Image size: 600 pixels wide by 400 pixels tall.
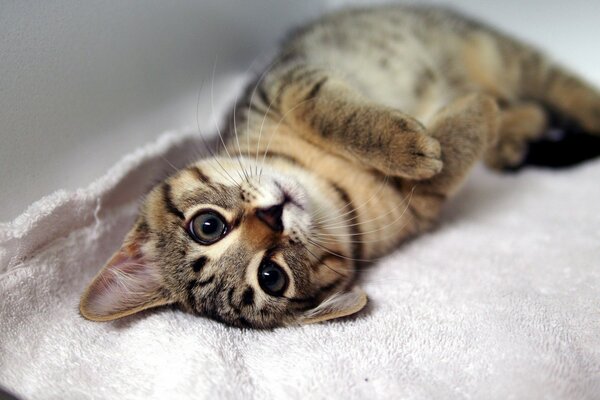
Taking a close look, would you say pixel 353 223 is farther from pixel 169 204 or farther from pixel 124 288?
→ pixel 124 288

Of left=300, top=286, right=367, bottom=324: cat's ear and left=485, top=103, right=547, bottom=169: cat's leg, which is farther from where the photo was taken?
left=485, top=103, right=547, bottom=169: cat's leg

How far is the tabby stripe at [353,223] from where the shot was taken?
1267 millimetres

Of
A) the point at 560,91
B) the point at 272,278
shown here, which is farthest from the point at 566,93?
the point at 272,278

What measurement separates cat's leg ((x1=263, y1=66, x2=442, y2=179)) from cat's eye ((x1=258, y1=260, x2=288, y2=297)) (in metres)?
0.37

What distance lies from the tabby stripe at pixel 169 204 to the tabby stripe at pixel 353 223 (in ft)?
1.30

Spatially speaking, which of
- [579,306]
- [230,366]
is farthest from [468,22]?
[230,366]

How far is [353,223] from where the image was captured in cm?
130

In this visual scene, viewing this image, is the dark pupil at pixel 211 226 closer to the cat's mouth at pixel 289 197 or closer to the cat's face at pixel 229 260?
the cat's face at pixel 229 260

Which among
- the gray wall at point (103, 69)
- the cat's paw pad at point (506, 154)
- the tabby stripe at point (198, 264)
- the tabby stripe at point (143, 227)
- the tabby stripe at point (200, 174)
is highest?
the gray wall at point (103, 69)

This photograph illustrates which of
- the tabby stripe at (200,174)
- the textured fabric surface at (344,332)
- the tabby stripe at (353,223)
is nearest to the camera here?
the textured fabric surface at (344,332)

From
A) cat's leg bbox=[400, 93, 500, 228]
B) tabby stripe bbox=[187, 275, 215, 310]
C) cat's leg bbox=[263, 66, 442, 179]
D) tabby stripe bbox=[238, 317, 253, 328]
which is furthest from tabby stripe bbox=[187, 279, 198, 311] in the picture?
cat's leg bbox=[400, 93, 500, 228]

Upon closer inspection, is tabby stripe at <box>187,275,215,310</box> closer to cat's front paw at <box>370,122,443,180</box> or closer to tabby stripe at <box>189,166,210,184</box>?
tabby stripe at <box>189,166,210,184</box>

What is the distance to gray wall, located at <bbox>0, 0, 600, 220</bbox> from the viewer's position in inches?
42.0

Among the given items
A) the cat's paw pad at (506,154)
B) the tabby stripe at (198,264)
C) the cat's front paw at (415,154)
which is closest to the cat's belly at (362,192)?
the cat's front paw at (415,154)
